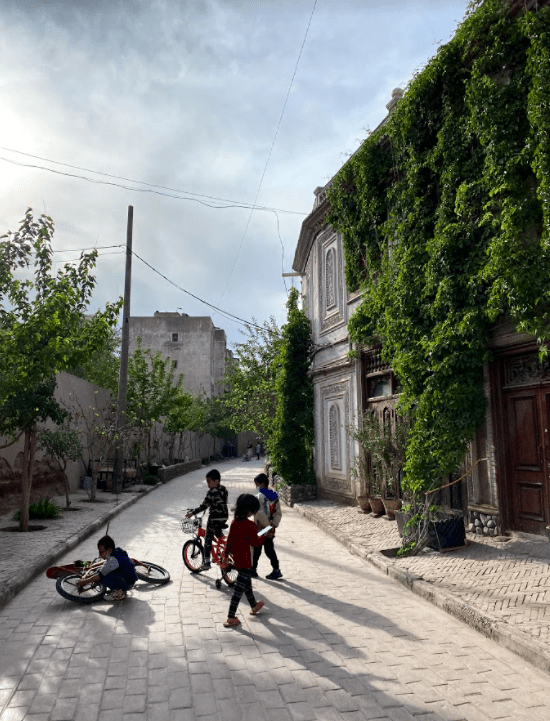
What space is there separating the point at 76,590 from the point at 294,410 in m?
11.4

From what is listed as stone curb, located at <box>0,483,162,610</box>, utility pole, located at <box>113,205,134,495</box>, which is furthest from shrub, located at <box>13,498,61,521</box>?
utility pole, located at <box>113,205,134,495</box>

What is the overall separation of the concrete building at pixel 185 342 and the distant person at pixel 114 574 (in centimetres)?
4916

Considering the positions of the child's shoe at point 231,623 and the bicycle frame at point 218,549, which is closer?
the child's shoe at point 231,623

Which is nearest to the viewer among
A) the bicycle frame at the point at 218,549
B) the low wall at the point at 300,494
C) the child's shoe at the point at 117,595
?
the child's shoe at the point at 117,595

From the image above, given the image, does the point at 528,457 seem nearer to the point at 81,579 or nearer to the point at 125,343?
the point at 81,579

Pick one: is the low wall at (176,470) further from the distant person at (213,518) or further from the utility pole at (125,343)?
the distant person at (213,518)

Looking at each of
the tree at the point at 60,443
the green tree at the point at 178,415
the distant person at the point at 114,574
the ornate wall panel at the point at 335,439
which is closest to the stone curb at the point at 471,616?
the distant person at the point at 114,574

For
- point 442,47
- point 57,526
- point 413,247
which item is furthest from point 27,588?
point 442,47

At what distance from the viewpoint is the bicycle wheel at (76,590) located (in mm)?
6676

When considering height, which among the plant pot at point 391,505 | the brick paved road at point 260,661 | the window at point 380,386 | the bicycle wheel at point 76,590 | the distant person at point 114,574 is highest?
the window at point 380,386

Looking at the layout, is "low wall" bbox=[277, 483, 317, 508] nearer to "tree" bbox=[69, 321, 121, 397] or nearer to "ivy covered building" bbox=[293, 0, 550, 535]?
"ivy covered building" bbox=[293, 0, 550, 535]

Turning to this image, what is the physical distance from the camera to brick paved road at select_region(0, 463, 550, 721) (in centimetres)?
407

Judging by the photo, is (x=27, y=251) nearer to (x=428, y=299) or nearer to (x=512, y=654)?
(x=428, y=299)

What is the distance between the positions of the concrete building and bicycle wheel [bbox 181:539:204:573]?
1878 inches
